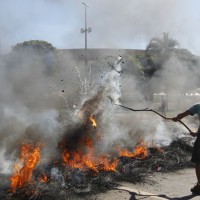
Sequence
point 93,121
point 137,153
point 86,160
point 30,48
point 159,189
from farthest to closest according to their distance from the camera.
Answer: point 30,48
point 137,153
point 93,121
point 86,160
point 159,189

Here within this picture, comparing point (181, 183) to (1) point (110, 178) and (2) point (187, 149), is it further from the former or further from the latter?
(2) point (187, 149)

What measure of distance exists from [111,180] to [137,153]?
1692 mm

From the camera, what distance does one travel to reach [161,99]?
19641 millimetres

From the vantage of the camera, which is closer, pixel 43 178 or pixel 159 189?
pixel 43 178

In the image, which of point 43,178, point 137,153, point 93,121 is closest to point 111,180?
point 43,178

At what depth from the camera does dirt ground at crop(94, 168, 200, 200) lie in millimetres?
4914

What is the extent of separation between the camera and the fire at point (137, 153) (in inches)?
272

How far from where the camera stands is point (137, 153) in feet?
23.4

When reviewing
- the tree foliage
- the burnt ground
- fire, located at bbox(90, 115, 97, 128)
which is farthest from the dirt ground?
the tree foliage

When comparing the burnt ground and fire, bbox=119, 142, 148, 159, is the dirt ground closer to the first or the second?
the burnt ground

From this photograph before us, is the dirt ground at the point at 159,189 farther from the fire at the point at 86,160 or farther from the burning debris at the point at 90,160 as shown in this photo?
the fire at the point at 86,160

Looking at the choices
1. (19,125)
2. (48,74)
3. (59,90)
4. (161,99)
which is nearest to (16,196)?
(19,125)

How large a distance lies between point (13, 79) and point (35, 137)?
475 centimetres

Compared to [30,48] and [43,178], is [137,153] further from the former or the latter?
[30,48]
